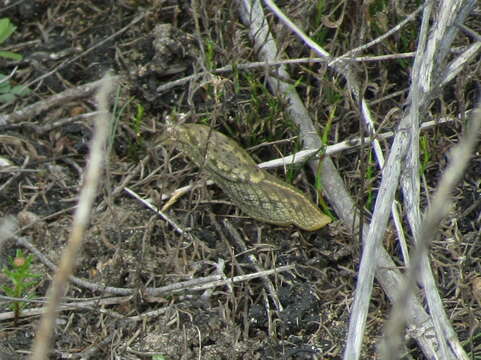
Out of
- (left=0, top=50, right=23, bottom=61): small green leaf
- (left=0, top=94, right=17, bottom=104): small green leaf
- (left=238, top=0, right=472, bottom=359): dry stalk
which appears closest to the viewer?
(left=238, top=0, right=472, bottom=359): dry stalk

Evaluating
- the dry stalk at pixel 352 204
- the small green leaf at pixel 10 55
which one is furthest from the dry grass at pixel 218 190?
the small green leaf at pixel 10 55

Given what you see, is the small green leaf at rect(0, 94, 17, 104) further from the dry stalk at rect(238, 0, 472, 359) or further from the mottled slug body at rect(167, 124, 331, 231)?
the dry stalk at rect(238, 0, 472, 359)

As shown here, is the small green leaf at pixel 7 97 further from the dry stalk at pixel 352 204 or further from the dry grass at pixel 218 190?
the dry stalk at pixel 352 204

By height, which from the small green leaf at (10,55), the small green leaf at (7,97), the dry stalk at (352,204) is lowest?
the dry stalk at (352,204)

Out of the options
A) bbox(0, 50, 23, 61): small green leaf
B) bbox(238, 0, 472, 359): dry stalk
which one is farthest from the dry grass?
bbox(0, 50, 23, 61): small green leaf

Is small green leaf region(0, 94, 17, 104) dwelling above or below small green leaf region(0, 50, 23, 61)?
below

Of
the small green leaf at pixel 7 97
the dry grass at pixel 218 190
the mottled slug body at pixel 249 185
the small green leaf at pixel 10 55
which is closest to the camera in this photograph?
the dry grass at pixel 218 190

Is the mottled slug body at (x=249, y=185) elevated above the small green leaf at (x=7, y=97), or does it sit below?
below

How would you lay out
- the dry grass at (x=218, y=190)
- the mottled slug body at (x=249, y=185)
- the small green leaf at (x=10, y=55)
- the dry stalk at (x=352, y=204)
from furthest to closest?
the small green leaf at (x=10, y=55), the mottled slug body at (x=249, y=185), the dry grass at (x=218, y=190), the dry stalk at (x=352, y=204)
